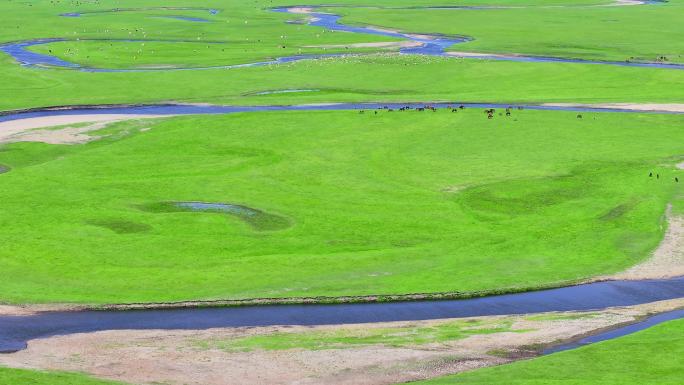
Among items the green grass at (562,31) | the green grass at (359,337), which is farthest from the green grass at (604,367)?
the green grass at (562,31)

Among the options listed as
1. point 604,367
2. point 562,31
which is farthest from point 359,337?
point 562,31

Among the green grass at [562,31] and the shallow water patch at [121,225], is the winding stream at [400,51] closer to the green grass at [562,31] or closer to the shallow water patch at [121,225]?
the green grass at [562,31]

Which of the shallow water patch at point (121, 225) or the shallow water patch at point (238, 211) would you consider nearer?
the shallow water patch at point (121, 225)

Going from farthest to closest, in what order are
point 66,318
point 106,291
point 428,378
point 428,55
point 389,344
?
point 428,55 → point 106,291 → point 66,318 → point 389,344 → point 428,378

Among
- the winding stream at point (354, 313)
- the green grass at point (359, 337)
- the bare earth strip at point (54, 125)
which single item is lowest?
the winding stream at point (354, 313)

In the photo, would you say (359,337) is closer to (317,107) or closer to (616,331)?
(616,331)

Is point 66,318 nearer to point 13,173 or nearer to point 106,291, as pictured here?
point 106,291

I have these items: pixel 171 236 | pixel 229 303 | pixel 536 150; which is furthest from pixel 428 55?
pixel 229 303
